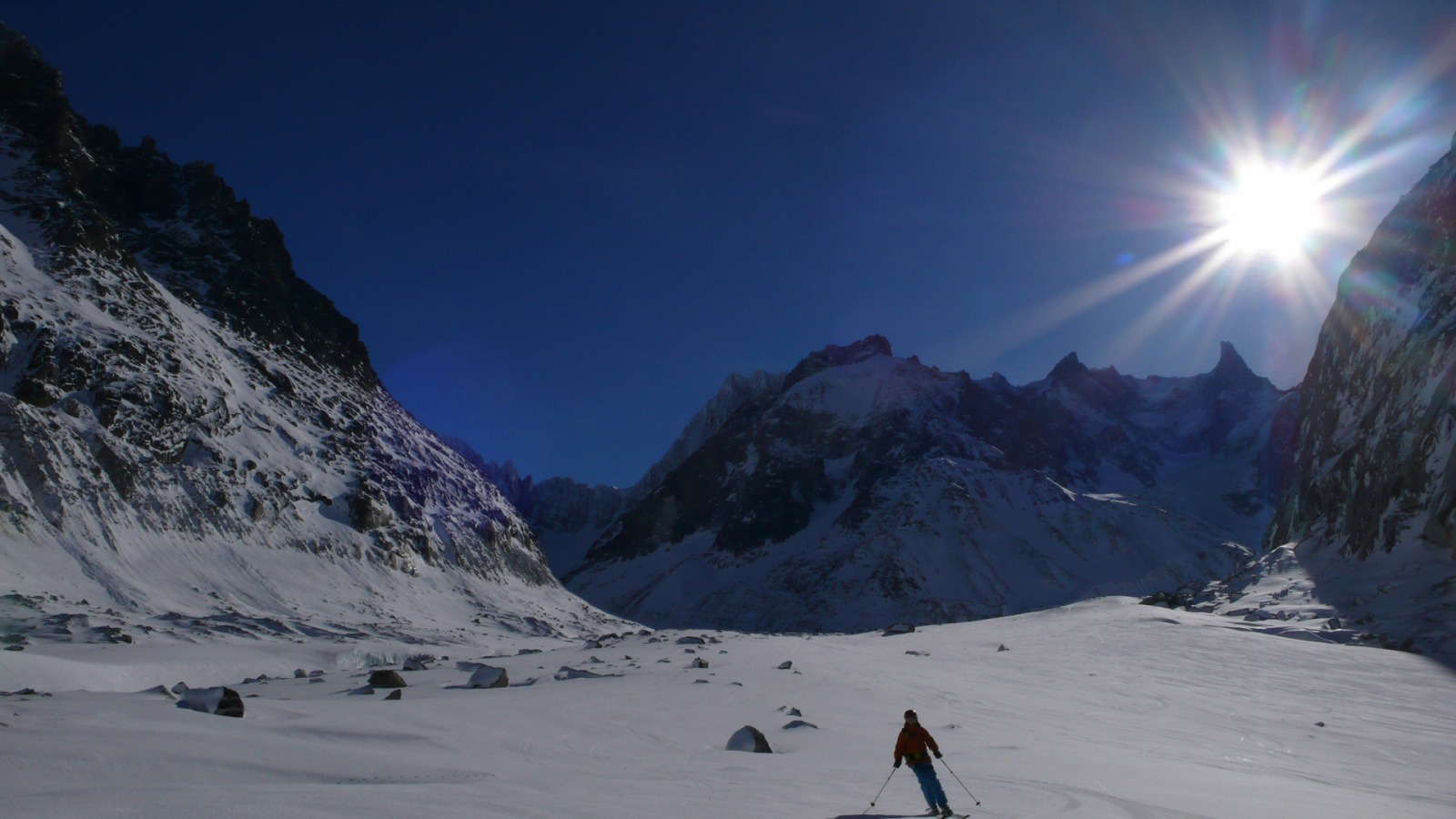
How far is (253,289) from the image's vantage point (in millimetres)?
95000

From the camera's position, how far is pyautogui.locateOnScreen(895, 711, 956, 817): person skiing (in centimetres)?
1028

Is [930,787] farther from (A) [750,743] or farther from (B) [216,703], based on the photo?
(B) [216,703]

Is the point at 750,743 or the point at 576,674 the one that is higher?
the point at 750,743

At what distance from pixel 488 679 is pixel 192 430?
5505 cm

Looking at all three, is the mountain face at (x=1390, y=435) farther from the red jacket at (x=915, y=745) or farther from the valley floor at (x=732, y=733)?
the red jacket at (x=915, y=745)

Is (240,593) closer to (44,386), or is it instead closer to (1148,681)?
(44,386)

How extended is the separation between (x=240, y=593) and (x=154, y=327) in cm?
2754

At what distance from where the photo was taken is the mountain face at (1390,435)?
47.2 meters

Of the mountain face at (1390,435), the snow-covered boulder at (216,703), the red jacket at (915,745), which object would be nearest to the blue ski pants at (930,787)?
the red jacket at (915,745)

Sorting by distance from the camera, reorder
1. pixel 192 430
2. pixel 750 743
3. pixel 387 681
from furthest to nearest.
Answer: pixel 192 430 → pixel 387 681 → pixel 750 743

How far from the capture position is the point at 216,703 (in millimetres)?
13867

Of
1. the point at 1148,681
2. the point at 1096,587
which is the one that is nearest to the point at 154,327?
the point at 1148,681

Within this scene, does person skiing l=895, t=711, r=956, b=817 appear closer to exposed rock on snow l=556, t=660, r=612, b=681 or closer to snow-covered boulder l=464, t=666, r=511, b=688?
snow-covered boulder l=464, t=666, r=511, b=688

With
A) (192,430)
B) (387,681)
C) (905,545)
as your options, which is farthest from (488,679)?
(905,545)
